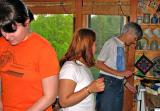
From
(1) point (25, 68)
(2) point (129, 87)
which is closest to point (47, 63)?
(1) point (25, 68)

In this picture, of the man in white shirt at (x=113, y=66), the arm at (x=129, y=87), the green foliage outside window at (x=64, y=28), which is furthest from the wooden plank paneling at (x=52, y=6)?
the arm at (x=129, y=87)

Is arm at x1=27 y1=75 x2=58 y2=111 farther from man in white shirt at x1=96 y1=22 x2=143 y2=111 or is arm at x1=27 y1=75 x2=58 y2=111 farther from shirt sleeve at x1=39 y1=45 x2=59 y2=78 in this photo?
man in white shirt at x1=96 y1=22 x2=143 y2=111

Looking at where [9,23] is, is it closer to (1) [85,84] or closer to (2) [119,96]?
(1) [85,84]

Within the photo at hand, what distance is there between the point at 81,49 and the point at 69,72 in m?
0.19

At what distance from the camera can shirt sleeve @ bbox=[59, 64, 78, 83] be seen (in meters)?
1.74

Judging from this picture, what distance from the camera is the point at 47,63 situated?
4.68 ft

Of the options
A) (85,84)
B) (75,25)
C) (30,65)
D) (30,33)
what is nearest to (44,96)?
(30,65)

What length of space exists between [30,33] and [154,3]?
2681mm

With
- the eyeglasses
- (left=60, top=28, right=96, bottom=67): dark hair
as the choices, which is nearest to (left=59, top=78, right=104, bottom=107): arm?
(left=60, top=28, right=96, bottom=67): dark hair

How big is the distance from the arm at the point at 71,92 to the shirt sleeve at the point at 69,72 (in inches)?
0.8

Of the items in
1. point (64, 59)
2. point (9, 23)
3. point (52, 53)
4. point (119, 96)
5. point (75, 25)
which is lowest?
point (119, 96)

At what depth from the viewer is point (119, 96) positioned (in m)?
3.15

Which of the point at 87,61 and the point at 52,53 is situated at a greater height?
the point at 52,53

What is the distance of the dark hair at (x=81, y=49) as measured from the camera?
186cm
